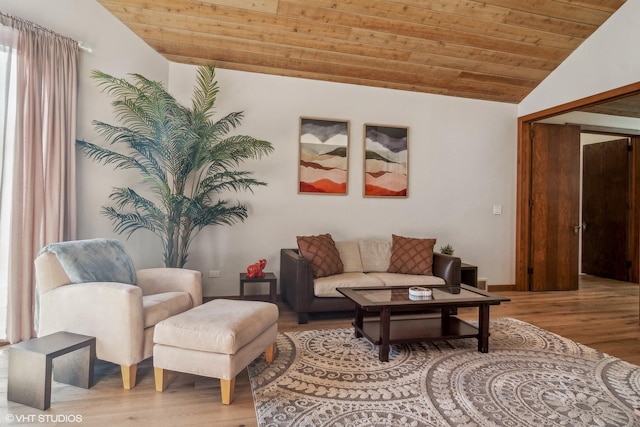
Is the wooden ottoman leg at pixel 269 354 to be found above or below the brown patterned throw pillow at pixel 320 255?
below

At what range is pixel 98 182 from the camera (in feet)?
11.2

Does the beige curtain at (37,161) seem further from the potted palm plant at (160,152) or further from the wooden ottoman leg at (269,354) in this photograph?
the wooden ottoman leg at (269,354)

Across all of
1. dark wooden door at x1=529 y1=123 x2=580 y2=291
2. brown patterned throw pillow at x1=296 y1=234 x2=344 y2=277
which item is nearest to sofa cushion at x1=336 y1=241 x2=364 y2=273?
brown patterned throw pillow at x1=296 y1=234 x2=344 y2=277

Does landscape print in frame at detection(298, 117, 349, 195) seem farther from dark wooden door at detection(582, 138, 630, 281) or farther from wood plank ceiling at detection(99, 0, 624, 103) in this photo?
dark wooden door at detection(582, 138, 630, 281)

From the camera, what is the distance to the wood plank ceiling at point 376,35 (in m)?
3.53

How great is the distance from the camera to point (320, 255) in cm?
371

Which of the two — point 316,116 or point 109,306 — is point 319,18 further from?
point 109,306

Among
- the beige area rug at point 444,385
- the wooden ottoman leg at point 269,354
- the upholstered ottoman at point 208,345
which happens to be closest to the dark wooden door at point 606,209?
the beige area rug at point 444,385

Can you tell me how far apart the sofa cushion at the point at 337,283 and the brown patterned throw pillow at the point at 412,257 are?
51cm

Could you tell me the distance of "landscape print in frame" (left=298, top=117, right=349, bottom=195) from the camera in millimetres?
4434

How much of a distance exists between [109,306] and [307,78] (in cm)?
338

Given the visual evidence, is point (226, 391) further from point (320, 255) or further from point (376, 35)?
point (376, 35)

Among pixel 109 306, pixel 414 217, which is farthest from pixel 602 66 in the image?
pixel 109 306

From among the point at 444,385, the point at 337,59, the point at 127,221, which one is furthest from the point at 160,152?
the point at 444,385
